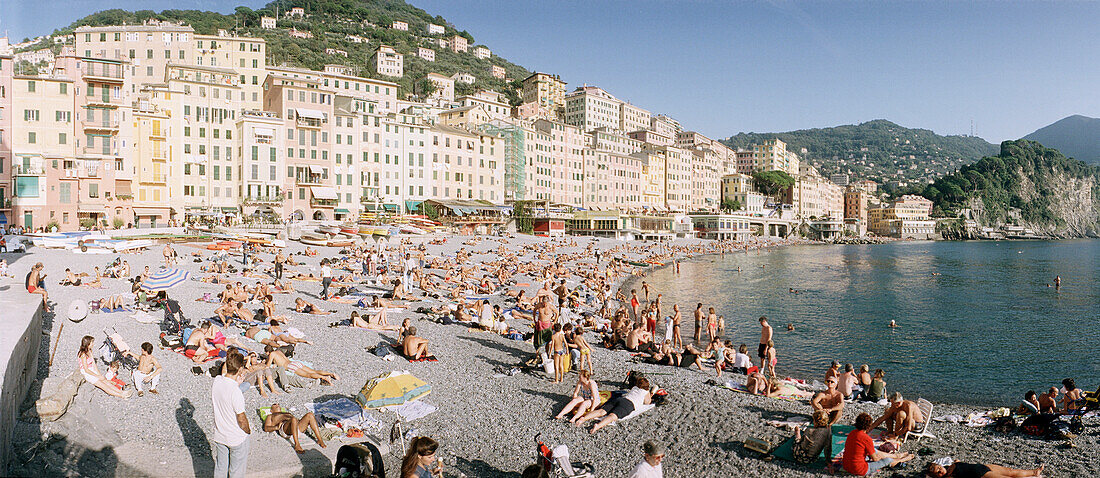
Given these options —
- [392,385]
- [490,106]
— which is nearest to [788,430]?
[392,385]

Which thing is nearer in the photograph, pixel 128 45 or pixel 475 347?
pixel 475 347

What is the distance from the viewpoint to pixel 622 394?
10617mm

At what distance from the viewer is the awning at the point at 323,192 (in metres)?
54.1

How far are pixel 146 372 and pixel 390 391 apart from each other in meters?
3.71

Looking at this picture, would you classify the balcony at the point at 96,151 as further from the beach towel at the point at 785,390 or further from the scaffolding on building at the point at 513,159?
the beach towel at the point at 785,390

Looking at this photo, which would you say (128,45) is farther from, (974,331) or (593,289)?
(974,331)

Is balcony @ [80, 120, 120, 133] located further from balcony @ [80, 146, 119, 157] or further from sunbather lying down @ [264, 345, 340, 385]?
sunbather lying down @ [264, 345, 340, 385]

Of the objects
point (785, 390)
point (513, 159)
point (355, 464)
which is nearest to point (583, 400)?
point (355, 464)

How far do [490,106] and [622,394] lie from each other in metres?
90.8

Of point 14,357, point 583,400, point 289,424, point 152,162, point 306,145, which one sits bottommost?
point 583,400

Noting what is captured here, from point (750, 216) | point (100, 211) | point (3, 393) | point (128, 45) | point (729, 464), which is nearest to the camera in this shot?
point (3, 393)

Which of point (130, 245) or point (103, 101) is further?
point (103, 101)

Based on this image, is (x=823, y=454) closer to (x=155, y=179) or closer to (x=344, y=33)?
(x=155, y=179)

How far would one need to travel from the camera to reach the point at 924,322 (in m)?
26.6
